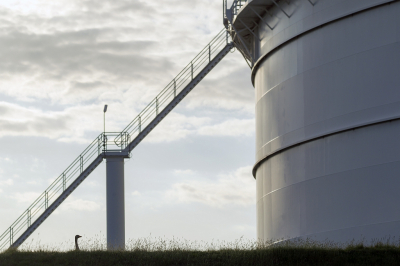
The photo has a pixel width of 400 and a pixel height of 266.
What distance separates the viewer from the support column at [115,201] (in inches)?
869

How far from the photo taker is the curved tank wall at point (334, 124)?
590 inches

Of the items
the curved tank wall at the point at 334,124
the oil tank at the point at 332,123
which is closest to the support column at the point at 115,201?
the oil tank at the point at 332,123

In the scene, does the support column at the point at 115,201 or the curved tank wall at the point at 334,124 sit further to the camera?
the support column at the point at 115,201

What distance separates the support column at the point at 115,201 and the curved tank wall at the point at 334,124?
5.82 metres

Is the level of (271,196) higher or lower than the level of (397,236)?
higher

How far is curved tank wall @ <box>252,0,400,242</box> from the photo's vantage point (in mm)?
14984

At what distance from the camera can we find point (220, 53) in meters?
23.8

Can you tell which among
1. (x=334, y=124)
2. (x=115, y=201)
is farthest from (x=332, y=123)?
(x=115, y=201)

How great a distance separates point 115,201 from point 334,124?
9.23 meters

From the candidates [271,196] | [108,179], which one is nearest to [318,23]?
[271,196]

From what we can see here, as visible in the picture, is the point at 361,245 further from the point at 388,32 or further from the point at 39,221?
the point at 39,221

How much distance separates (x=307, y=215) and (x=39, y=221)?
1020 cm

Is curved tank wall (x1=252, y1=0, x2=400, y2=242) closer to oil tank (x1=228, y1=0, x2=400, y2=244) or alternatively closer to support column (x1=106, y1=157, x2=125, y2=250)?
oil tank (x1=228, y1=0, x2=400, y2=244)

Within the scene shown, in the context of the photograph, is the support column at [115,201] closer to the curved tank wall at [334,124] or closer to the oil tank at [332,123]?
the oil tank at [332,123]
